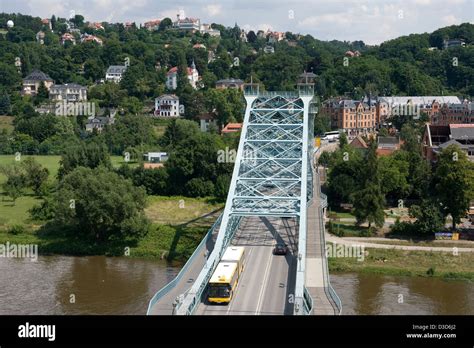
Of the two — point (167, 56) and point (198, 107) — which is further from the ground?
point (167, 56)

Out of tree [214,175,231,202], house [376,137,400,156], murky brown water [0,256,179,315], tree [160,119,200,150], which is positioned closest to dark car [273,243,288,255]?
murky brown water [0,256,179,315]

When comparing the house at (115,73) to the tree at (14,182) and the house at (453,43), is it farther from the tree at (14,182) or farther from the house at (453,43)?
the house at (453,43)

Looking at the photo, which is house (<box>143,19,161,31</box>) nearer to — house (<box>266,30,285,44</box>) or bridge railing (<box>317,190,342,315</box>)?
house (<box>266,30,285,44</box>)

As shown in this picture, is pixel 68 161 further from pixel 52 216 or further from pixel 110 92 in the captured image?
pixel 110 92

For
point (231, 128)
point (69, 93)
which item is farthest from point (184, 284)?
point (69, 93)

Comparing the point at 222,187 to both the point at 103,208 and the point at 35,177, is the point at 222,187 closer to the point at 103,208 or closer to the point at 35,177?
the point at 103,208

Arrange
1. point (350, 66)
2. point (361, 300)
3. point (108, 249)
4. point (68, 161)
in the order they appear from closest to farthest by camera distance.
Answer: point (361, 300)
point (108, 249)
point (68, 161)
point (350, 66)
